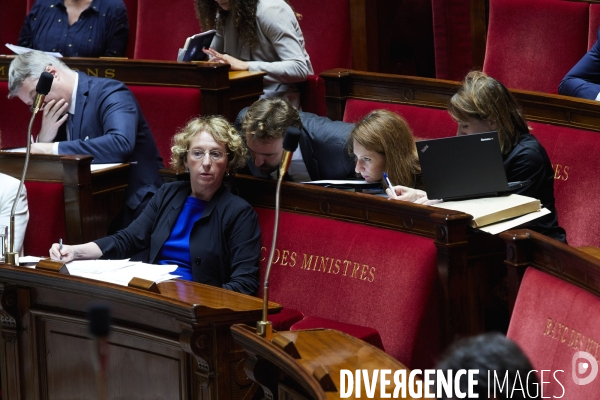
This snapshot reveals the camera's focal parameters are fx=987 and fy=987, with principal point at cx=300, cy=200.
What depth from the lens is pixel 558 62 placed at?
2.25m

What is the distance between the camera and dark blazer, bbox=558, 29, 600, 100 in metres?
2.03

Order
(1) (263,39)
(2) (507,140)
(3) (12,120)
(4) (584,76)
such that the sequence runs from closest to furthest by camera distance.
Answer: (2) (507,140) → (4) (584,76) → (1) (263,39) → (3) (12,120)

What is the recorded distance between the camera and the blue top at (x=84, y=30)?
8.87ft

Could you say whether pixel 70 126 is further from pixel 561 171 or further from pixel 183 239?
pixel 561 171

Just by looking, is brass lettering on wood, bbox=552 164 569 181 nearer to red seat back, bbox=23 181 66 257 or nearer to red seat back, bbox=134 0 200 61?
red seat back, bbox=23 181 66 257

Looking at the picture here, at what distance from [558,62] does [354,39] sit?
22.8 inches

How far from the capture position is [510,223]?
1.52 metres

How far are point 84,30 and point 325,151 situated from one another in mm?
Result: 1051

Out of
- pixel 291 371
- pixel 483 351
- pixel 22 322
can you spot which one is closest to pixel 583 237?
pixel 291 371

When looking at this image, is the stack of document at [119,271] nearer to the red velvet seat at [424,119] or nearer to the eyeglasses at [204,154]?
the eyeglasses at [204,154]

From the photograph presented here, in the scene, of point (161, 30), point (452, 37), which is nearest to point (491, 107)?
point (452, 37)

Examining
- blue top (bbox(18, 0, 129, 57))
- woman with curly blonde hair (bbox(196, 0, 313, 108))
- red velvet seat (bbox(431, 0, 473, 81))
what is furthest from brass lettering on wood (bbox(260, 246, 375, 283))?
blue top (bbox(18, 0, 129, 57))

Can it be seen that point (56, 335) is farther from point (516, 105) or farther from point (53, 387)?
point (516, 105)

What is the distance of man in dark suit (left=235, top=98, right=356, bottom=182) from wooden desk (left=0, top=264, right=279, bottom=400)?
15.2 inches
